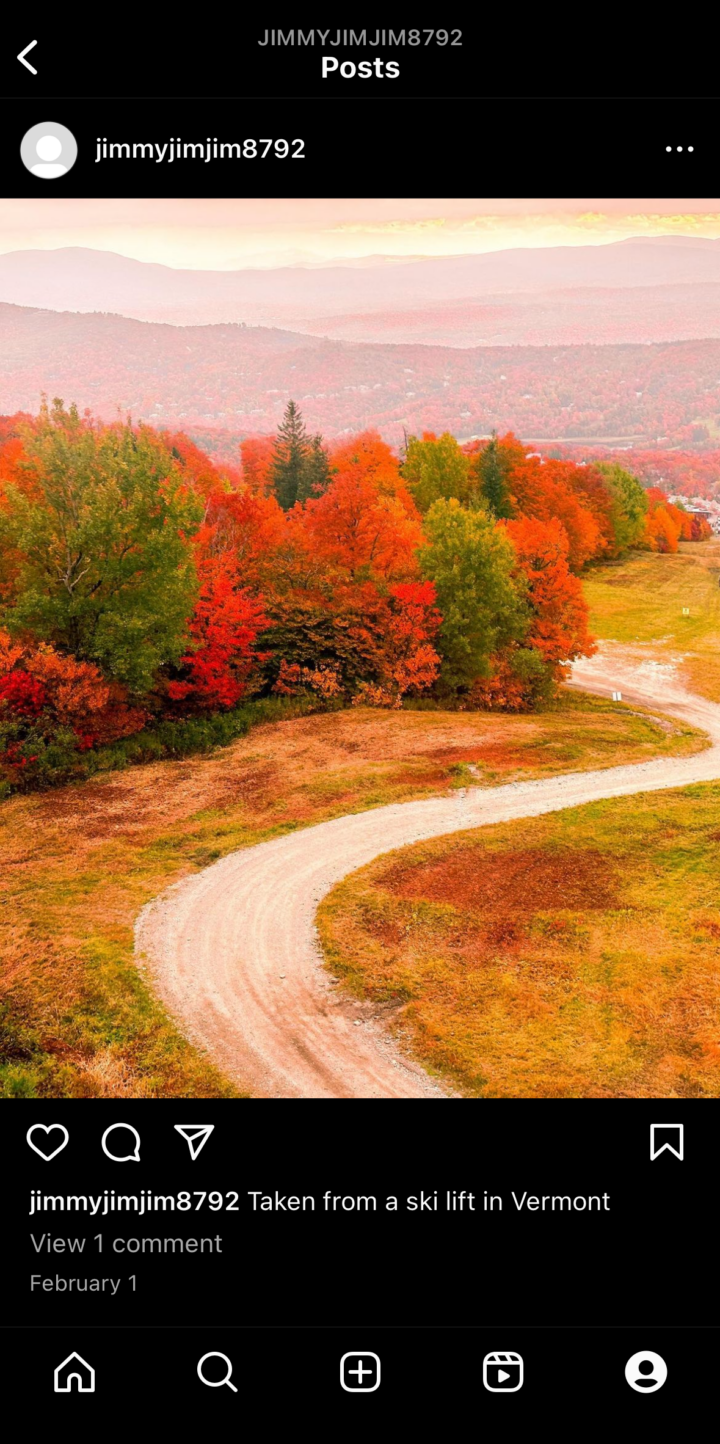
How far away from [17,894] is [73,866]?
1824 millimetres

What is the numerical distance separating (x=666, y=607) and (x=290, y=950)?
6413 cm

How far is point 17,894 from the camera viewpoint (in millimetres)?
18297

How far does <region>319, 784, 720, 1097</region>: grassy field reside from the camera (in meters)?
12.6

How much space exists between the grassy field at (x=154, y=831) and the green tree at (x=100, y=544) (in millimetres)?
5339
